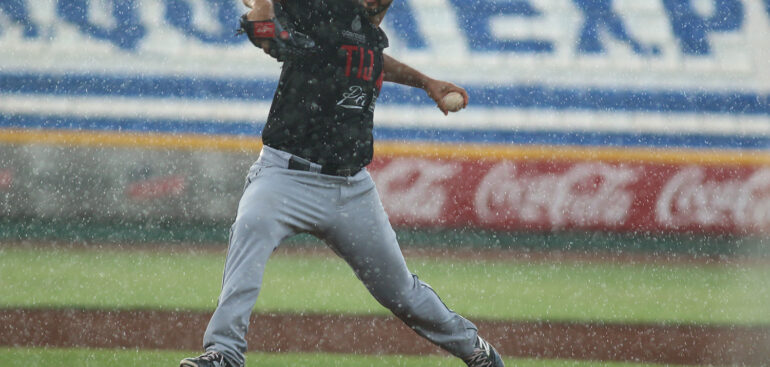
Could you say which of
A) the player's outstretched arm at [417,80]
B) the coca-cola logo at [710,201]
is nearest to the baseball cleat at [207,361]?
the player's outstretched arm at [417,80]

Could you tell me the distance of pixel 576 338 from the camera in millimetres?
4273

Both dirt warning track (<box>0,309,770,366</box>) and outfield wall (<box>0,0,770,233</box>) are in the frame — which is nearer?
dirt warning track (<box>0,309,770,366</box>)

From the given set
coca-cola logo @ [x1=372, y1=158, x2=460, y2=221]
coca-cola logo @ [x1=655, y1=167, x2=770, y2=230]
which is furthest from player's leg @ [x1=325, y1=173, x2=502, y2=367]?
coca-cola logo @ [x1=655, y1=167, x2=770, y2=230]

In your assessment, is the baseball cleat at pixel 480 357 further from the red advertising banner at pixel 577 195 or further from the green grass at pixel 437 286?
the red advertising banner at pixel 577 195

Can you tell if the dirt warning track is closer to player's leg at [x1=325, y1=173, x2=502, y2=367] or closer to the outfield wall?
player's leg at [x1=325, y1=173, x2=502, y2=367]

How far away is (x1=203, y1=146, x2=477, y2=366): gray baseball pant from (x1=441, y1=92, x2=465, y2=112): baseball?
333mm

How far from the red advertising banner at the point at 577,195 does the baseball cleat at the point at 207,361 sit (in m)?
6.04

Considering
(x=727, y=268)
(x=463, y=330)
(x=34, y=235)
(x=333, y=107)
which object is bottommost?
(x=34, y=235)

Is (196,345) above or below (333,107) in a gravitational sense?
below

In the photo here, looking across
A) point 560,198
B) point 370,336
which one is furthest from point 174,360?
point 560,198

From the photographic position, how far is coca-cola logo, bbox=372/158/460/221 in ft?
27.2

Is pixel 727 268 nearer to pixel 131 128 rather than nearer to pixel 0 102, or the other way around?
pixel 131 128

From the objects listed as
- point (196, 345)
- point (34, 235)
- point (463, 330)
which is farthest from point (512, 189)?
point (463, 330)

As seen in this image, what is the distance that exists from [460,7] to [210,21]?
2.59 metres
